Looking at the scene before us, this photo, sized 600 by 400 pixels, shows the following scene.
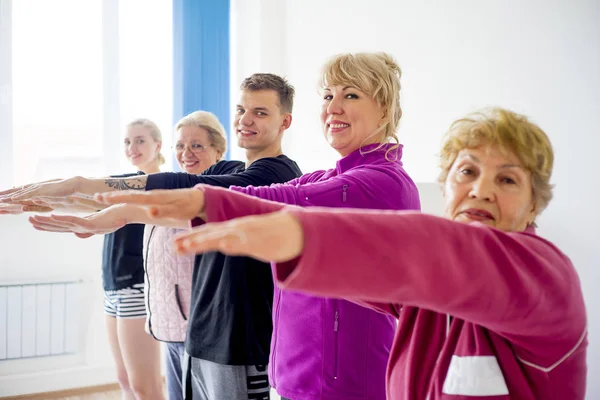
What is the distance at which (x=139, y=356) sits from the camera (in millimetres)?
2432

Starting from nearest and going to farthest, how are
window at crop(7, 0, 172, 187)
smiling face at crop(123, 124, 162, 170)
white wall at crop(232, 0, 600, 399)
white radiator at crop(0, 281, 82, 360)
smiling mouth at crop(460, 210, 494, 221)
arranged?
smiling mouth at crop(460, 210, 494, 221)
white wall at crop(232, 0, 600, 399)
smiling face at crop(123, 124, 162, 170)
white radiator at crop(0, 281, 82, 360)
window at crop(7, 0, 172, 187)

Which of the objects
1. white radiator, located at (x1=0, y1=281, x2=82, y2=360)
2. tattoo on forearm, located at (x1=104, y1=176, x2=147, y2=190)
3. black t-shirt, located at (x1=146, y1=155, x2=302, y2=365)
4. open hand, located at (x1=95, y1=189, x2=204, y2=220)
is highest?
tattoo on forearm, located at (x1=104, y1=176, x2=147, y2=190)

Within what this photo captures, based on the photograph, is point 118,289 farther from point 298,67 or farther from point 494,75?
point 298,67

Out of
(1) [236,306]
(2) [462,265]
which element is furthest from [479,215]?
(1) [236,306]

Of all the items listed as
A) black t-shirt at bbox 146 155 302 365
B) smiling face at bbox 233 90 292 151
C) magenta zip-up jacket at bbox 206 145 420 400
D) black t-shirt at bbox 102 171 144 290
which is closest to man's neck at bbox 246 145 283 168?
smiling face at bbox 233 90 292 151

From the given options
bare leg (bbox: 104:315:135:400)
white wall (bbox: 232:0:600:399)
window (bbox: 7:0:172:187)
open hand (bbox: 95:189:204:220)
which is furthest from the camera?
window (bbox: 7:0:172:187)

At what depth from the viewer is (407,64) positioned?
3051mm

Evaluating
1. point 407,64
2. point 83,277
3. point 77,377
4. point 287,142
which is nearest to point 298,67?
point 287,142

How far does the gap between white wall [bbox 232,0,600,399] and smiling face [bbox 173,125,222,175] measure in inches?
47.0

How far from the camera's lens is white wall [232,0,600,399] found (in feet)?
6.60

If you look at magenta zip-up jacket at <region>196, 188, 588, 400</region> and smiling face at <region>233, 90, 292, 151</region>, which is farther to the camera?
smiling face at <region>233, 90, 292, 151</region>

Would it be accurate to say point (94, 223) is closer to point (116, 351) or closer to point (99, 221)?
point (99, 221)

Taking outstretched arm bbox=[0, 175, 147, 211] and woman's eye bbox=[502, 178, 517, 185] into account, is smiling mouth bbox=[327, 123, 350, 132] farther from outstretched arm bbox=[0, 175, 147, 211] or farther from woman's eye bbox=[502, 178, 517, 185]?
woman's eye bbox=[502, 178, 517, 185]

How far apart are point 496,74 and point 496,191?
182 cm
